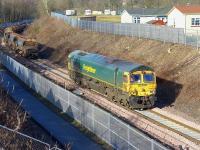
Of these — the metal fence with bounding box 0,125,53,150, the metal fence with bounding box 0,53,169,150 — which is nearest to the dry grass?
the metal fence with bounding box 0,125,53,150

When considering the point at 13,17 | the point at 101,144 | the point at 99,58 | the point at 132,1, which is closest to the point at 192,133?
the point at 101,144

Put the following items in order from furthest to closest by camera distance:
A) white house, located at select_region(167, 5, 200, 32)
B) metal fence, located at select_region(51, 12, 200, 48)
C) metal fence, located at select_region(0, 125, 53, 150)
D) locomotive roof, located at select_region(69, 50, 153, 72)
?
white house, located at select_region(167, 5, 200, 32)
metal fence, located at select_region(51, 12, 200, 48)
locomotive roof, located at select_region(69, 50, 153, 72)
metal fence, located at select_region(0, 125, 53, 150)

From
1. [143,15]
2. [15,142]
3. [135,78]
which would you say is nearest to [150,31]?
[135,78]

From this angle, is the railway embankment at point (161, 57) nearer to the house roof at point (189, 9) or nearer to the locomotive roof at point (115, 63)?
the locomotive roof at point (115, 63)

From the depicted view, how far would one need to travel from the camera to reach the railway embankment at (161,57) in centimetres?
3209

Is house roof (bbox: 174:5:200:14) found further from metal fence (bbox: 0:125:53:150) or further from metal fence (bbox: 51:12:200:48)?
metal fence (bbox: 0:125:53:150)

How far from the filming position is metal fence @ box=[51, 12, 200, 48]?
1624 inches

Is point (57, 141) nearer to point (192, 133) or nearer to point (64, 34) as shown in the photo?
point (192, 133)

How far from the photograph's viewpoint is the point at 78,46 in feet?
208

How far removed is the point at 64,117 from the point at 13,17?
98218mm

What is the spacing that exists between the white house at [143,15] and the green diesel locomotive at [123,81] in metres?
41.4

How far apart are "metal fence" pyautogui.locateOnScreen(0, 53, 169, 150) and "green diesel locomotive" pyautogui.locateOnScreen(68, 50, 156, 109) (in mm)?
3926

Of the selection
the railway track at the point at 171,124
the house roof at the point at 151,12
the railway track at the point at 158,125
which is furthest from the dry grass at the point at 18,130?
the house roof at the point at 151,12

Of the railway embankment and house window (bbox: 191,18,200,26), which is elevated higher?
house window (bbox: 191,18,200,26)
